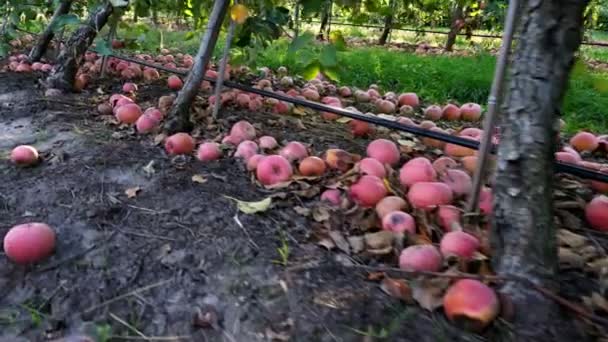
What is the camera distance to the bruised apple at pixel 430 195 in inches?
66.2

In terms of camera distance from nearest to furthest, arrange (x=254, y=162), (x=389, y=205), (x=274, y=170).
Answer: (x=389, y=205) < (x=274, y=170) < (x=254, y=162)

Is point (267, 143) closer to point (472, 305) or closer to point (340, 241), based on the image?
point (340, 241)

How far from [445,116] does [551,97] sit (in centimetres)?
237

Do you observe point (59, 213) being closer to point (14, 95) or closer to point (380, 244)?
point (380, 244)

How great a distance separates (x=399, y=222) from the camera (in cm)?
158

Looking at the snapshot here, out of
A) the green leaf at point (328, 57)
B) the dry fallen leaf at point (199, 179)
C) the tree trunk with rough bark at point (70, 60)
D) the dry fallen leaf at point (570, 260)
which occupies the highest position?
the green leaf at point (328, 57)

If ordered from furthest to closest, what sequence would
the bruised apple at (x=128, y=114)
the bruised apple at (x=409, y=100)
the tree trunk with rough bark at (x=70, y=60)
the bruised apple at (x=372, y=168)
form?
the bruised apple at (x=409, y=100), the tree trunk with rough bark at (x=70, y=60), the bruised apple at (x=128, y=114), the bruised apple at (x=372, y=168)

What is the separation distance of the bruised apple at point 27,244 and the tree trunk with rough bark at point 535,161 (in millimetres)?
1278

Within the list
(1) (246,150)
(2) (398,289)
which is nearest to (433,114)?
(1) (246,150)

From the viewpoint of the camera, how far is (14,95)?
10.9 ft

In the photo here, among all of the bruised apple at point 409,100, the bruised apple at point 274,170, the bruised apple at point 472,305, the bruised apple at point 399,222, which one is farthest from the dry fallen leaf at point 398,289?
the bruised apple at point 409,100

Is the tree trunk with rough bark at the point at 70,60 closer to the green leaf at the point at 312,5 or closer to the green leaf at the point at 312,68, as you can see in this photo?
the green leaf at the point at 312,5

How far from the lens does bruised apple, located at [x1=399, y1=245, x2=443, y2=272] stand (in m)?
1.39

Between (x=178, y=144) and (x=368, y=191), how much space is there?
3.11 feet
